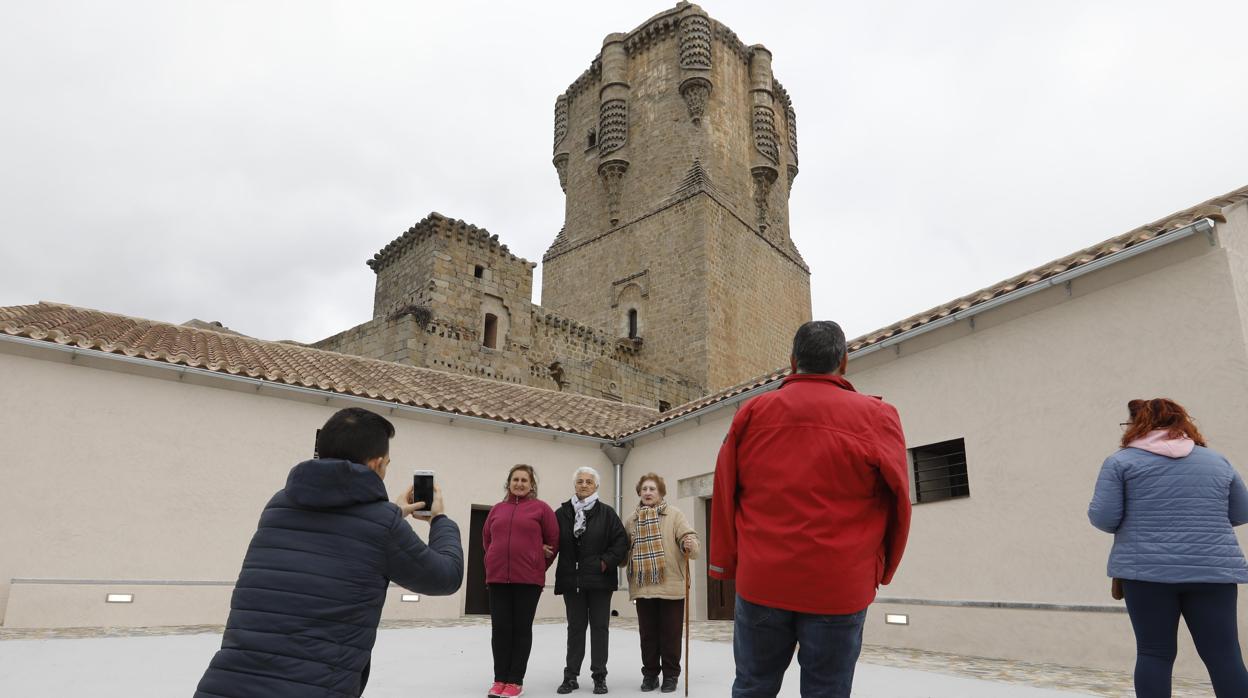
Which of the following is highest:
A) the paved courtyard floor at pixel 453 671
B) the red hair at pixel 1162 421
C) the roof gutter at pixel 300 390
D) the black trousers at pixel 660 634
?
the roof gutter at pixel 300 390

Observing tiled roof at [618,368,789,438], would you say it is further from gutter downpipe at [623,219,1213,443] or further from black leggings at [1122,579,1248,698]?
black leggings at [1122,579,1248,698]

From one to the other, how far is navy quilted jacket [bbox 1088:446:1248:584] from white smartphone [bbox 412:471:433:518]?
305 cm

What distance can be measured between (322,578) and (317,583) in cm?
2

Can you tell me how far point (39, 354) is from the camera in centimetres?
970

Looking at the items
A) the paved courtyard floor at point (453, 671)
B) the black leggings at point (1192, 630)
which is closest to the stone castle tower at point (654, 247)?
the paved courtyard floor at point (453, 671)

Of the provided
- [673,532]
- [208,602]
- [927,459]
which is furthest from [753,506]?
[208,602]

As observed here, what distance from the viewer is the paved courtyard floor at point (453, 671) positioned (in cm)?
539

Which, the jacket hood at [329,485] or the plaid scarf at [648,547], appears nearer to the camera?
the jacket hood at [329,485]

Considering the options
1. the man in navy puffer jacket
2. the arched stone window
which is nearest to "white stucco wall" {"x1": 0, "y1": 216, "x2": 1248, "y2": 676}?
the man in navy puffer jacket

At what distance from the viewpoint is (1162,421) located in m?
3.65

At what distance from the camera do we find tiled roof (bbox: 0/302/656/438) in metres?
10.5

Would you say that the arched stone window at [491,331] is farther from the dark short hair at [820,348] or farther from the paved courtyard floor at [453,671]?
the dark short hair at [820,348]

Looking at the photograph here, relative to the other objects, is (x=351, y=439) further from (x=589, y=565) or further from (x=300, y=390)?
(x=300, y=390)

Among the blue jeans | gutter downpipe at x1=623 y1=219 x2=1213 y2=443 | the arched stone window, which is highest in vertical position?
the arched stone window
